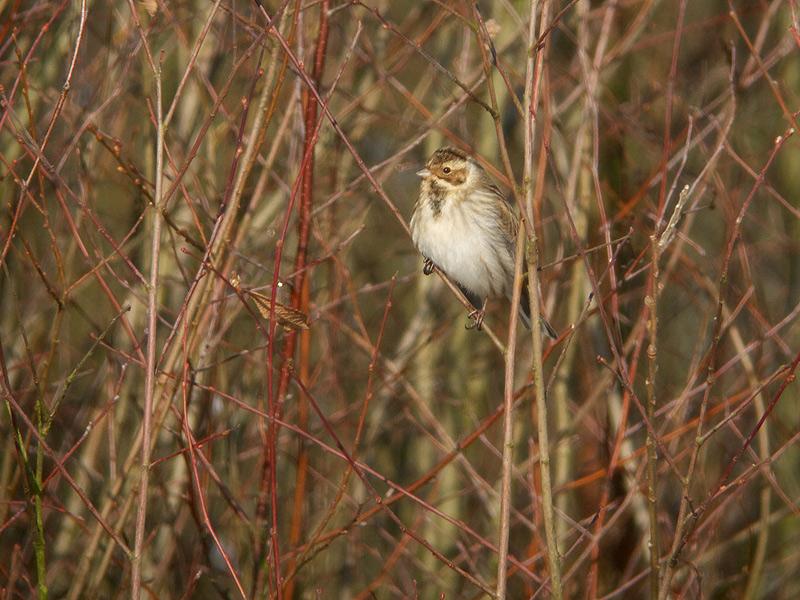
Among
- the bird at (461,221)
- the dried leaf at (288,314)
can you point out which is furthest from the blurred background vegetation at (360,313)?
the dried leaf at (288,314)

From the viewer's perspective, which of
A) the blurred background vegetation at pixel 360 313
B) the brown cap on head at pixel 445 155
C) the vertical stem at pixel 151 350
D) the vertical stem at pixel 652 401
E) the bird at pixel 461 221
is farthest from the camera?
the bird at pixel 461 221

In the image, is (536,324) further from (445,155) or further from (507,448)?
(445,155)

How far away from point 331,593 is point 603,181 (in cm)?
257

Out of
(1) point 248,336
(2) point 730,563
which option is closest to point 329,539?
(1) point 248,336

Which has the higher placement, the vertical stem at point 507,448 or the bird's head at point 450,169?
the bird's head at point 450,169

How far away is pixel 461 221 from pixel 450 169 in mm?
236

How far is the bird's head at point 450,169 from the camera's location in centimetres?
470

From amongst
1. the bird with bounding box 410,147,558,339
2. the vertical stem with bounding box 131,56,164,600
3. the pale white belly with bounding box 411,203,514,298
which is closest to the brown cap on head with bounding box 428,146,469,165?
the bird with bounding box 410,147,558,339

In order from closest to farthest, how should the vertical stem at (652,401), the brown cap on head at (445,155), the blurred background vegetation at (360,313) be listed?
the vertical stem at (652,401)
the blurred background vegetation at (360,313)
the brown cap on head at (445,155)

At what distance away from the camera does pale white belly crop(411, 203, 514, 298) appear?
4.84m

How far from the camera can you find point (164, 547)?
5137 millimetres

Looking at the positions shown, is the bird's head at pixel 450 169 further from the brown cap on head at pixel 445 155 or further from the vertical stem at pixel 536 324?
the vertical stem at pixel 536 324

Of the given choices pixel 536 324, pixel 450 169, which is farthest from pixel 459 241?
pixel 536 324

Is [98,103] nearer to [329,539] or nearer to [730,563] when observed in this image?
[329,539]
